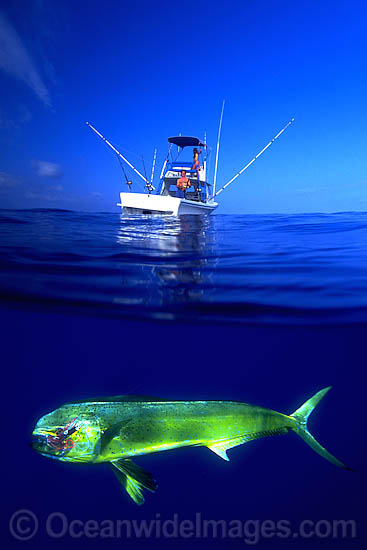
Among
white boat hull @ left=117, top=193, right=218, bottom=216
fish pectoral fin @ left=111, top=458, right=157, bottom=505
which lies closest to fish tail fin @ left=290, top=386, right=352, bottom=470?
fish pectoral fin @ left=111, top=458, right=157, bottom=505

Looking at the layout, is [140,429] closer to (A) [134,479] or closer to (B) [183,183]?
(A) [134,479]

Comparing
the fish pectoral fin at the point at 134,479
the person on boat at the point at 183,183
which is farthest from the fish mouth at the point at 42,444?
the person on boat at the point at 183,183

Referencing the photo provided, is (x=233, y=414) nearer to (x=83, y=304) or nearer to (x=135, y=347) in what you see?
(x=83, y=304)

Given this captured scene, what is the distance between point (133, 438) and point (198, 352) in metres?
6.84

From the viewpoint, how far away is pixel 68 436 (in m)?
2.52

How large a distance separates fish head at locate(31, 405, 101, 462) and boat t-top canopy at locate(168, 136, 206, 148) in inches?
883

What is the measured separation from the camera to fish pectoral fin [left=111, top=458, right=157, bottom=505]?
A: 2.59 m

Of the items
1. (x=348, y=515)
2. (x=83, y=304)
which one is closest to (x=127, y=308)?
(x=83, y=304)

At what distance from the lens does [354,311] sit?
5375 mm

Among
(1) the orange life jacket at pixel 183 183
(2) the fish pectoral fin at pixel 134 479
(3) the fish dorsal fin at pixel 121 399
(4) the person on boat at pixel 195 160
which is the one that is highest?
(4) the person on boat at pixel 195 160

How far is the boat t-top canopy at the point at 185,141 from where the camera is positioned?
2209 centimetres

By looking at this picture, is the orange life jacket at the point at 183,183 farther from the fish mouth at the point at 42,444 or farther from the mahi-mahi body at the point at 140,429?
the fish mouth at the point at 42,444

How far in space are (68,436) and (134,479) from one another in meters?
0.76

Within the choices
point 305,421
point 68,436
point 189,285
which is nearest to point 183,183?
point 189,285
